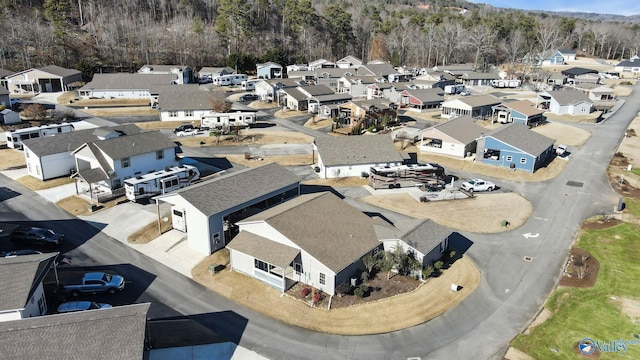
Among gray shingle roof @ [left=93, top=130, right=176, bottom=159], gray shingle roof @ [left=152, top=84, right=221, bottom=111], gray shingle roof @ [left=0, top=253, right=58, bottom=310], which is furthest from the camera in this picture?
gray shingle roof @ [left=152, top=84, right=221, bottom=111]

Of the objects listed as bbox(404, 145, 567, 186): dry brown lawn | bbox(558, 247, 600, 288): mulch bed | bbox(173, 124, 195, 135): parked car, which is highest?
bbox(173, 124, 195, 135): parked car

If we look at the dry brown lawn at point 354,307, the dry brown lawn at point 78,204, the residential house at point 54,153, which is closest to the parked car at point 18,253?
the dry brown lawn at point 78,204

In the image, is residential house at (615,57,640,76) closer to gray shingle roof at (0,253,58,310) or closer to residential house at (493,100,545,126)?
residential house at (493,100,545,126)

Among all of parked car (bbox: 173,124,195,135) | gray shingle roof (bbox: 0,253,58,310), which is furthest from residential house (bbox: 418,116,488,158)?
gray shingle roof (bbox: 0,253,58,310)

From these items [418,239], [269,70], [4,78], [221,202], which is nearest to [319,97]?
[269,70]

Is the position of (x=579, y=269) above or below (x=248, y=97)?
below

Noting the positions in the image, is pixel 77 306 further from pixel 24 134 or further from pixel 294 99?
pixel 294 99

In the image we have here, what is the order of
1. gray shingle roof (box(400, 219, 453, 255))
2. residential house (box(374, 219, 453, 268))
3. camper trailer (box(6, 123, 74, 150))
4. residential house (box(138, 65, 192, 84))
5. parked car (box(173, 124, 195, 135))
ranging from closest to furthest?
residential house (box(374, 219, 453, 268)), gray shingle roof (box(400, 219, 453, 255)), camper trailer (box(6, 123, 74, 150)), parked car (box(173, 124, 195, 135)), residential house (box(138, 65, 192, 84))
